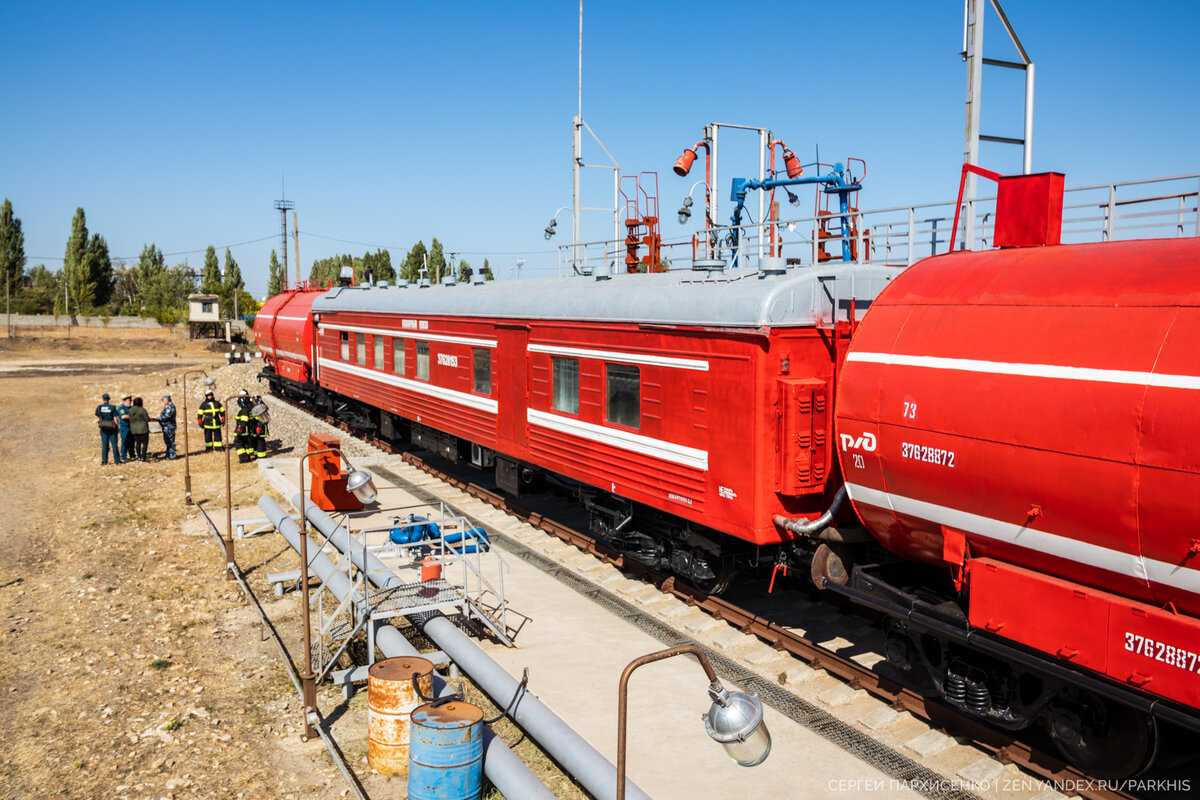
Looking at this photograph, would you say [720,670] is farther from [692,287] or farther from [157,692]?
[157,692]

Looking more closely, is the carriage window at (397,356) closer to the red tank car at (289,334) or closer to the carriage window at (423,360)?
the carriage window at (423,360)

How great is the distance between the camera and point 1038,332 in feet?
21.0

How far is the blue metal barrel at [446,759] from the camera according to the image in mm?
6785

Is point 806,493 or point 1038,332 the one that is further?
point 806,493

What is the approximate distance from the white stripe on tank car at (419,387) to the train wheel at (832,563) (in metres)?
7.53

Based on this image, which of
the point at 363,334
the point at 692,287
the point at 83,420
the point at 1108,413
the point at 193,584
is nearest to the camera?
the point at 1108,413

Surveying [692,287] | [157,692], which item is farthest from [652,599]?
[157,692]

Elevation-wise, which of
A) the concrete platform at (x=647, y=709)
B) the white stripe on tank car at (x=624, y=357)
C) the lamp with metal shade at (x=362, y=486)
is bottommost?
the concrete platform at (x=647, y=709)

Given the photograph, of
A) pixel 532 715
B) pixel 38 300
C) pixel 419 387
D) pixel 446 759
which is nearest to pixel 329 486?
pixel 419 387

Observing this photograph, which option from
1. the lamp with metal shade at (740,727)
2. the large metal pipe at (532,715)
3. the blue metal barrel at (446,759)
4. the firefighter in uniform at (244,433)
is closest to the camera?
the lamp with metal shade at (740,727)

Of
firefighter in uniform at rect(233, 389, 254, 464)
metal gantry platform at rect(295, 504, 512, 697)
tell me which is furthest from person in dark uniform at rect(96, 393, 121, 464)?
metal gantry platform at rect(295, 504, 512, 697)

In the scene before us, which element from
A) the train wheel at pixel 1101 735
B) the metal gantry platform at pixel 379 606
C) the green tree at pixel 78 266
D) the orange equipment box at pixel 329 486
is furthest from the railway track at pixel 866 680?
the green tree at pixel 78 266

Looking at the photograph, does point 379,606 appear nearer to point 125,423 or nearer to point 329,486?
point 329,486

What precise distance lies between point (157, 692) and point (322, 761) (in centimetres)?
264
